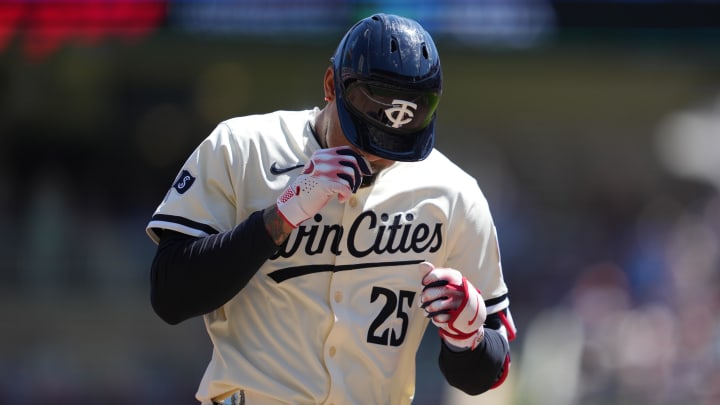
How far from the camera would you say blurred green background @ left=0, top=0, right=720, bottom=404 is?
1055cm

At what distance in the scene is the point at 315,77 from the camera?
50.3ft

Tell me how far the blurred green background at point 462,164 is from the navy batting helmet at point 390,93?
21.3 feet

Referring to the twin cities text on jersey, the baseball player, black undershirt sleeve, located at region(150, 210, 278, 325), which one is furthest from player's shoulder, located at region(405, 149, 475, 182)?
black undershirt sleeve, located at region(150, 210, 278, 325)

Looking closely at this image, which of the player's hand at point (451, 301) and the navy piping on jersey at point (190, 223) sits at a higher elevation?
the navy piping on jersey at point (190, 223)

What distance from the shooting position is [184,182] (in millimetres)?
3002

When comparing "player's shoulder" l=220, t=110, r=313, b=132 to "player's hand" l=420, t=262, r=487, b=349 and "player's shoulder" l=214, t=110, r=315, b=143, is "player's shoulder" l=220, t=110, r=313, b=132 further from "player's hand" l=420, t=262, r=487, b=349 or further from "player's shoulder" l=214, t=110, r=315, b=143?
"player's hand" l=420, t=262, r=487, b=349

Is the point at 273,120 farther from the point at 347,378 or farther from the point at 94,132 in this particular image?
the point at 94,132

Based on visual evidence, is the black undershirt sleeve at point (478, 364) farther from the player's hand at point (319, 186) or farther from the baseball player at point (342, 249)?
the player's hand at point (319, 186)

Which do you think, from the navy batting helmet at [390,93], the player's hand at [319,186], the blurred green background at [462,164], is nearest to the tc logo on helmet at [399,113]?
the navy batting helmet at [390,93]

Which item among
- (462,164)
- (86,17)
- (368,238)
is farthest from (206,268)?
(462,164)

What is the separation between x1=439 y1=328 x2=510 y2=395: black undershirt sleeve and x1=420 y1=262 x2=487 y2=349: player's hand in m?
0.12

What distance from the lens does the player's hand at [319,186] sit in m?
2.74

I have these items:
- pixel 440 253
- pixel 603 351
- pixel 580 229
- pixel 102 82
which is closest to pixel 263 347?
pixel 440 253

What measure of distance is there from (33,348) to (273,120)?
349 inches
